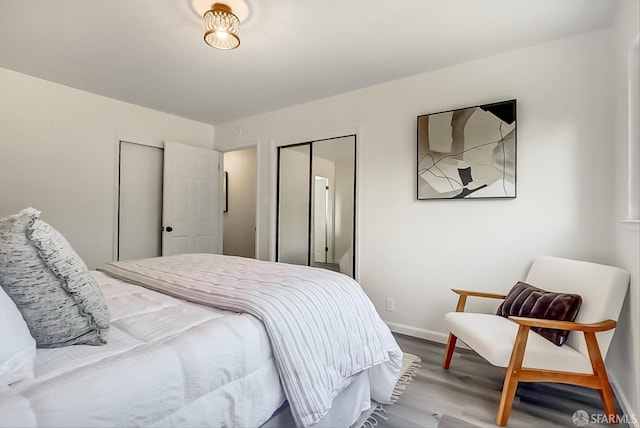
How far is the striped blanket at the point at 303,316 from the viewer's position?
3.76 feet

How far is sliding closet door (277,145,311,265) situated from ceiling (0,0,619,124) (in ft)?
3.15

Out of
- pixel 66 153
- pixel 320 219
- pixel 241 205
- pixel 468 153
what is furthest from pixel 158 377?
pixel 241 205

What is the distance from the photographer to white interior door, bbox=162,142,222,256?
12.8 ft

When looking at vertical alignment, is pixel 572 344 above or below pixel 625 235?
below

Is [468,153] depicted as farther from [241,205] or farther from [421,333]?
[241,205]

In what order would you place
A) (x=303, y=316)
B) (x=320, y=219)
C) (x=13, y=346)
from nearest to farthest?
(x=13, y=346) → (x=303, y=316) → (x=320, y=219)

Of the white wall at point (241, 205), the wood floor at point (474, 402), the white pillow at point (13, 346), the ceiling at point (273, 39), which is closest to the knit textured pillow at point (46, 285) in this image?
the white pillow at point (13, 346)

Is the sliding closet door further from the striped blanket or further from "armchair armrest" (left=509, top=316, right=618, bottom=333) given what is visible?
"armchair armrest" (left=509, top=316, right=618, bottom=333)

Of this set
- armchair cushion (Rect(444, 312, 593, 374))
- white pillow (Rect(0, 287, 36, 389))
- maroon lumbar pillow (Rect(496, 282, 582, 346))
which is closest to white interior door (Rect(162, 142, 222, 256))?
white pillow (Rect(0, 287, 36, 389))

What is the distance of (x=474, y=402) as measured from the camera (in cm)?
182

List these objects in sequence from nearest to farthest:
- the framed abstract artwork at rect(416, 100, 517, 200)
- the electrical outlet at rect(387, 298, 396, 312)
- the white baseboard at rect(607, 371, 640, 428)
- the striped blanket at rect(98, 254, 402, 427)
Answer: the striped blanket at rect(98, 254, 402, 427) < the white baseboard at rect(607, 371, 640, 428) < the framed abstract artwork at rect(416, 100, 517, 200) < the electrical outlet at rect(387, 298, 396, 312)

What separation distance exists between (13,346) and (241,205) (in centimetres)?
492

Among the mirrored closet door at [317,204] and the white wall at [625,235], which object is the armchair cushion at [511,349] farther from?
the mirrored closet door at [317,204]

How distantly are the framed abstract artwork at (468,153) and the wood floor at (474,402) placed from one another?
136cm
